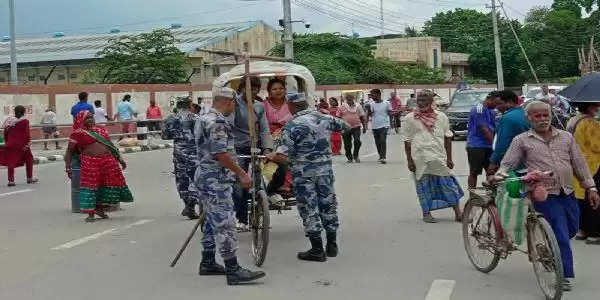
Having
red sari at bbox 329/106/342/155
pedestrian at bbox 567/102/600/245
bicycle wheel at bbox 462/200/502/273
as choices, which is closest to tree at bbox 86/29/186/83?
red sari at bbox 329/106/342/155

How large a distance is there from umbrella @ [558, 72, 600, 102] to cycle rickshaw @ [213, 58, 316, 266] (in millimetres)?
2759

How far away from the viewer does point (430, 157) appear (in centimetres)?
1027

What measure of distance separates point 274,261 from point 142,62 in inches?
1618

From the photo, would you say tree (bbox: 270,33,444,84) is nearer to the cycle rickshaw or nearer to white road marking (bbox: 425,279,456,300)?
the cycle rickshaw

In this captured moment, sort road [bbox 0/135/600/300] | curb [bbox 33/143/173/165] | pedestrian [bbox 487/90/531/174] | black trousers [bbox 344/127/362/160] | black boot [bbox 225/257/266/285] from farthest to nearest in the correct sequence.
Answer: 1. curb [bbox 33/143/173/165]
2. black trousers [bbox 344/127/362/160]
3. pedestrian [bbox 487/90/531/174]
4. black boot [bbox 225/257/266/285]
5. road [bbox 0/135/600/300]

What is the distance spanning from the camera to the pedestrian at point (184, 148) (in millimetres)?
11258

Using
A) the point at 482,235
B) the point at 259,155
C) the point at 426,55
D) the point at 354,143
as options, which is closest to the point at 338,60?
the point at 426,55

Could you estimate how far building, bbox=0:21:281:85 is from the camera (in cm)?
5822

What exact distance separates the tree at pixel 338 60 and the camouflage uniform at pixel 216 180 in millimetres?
45918

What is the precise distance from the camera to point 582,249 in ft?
27.5

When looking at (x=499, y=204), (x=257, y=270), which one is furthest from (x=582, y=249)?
(x=257, y=270)

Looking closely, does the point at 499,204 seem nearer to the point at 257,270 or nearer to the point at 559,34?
the point at 257,270

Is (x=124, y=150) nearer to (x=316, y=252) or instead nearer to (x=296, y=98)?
(x=296, y=98)

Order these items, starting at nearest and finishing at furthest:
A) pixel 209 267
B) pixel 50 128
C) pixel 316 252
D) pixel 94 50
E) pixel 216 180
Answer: pixel 216 180, pixel 209 267, pixel 316 252, pixel 50 128, pixel 94 50
